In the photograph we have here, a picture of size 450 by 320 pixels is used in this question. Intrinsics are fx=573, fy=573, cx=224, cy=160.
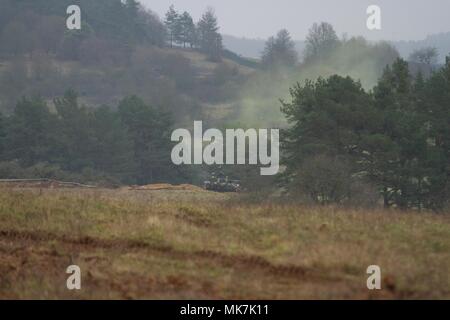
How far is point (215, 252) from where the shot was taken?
38.2 feet

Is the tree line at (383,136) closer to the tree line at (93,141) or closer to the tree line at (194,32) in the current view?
the tree line at (93,141)

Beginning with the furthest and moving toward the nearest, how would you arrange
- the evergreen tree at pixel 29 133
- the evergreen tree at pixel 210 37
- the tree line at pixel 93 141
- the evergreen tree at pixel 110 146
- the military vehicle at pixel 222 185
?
the evergreen tree at pixel 210 37
the evergreen tree at pixel 110 146
the tree line at pixel 93 141
the evergreen tree at pixel 29 133
the military vehicle at pixel 222 185

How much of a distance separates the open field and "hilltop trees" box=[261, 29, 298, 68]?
13618 cm

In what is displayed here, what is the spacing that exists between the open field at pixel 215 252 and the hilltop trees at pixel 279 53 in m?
136

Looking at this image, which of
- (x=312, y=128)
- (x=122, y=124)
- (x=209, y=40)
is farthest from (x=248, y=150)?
(x=209, y=40)

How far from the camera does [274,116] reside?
112125 millimetres

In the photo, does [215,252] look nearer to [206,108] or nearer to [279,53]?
[206,108]

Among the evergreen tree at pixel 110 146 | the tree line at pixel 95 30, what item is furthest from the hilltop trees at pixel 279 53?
the evergreen tree at pixel 110 146

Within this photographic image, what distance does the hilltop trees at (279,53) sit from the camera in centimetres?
15240

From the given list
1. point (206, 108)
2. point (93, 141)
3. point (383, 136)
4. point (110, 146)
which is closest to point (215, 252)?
point (383, 136)

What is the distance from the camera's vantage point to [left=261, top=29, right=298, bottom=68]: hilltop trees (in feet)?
500

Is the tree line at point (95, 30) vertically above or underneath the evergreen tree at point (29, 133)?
above

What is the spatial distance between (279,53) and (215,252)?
493 ft
